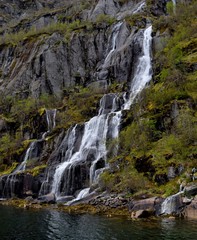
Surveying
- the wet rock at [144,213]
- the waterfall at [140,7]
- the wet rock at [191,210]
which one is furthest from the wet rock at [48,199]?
the waterfall at [140,7]

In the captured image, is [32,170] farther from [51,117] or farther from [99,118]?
[51,117]

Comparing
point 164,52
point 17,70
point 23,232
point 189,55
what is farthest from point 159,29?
point 23,232

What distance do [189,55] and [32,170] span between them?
37.6m

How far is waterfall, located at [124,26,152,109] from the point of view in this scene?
230 feet

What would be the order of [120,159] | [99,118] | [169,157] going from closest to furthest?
[169,157] < [120,159] < [99,118]

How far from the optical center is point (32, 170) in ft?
184

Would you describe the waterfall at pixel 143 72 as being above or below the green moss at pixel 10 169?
above

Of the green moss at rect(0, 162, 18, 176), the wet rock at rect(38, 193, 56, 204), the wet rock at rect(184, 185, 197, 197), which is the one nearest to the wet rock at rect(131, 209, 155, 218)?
the wet rock at rect(184, 185, 197, 197)

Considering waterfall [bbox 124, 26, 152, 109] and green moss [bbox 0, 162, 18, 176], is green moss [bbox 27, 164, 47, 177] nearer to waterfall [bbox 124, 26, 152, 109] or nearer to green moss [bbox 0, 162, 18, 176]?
green moss [bbox 0, 162, 18, 176]

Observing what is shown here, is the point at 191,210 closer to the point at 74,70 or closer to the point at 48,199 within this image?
the point at 48,199

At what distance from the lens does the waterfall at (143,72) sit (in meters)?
70.2

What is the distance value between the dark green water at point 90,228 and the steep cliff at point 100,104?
7.99 metres

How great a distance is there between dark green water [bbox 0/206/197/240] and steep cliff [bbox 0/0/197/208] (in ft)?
26.2

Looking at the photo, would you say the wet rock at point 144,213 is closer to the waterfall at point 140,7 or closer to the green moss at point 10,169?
the green moss at point 10,169
